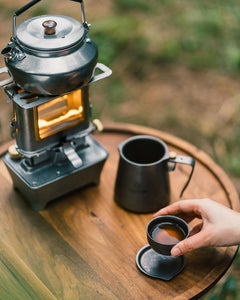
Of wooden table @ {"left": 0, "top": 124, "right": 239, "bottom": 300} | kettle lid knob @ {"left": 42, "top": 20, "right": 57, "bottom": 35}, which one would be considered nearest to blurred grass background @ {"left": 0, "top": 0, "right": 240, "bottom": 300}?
wooden table @ {"left": 0, "top": 124, "right": 239, "bottom": 300}

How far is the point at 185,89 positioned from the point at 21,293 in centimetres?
210

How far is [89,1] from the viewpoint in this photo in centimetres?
364

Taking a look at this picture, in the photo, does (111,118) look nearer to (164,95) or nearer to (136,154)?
(164,95)

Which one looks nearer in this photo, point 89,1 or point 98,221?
point 98,221

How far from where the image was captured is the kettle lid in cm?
128

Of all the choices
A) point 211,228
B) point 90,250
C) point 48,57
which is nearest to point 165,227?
point 211,228

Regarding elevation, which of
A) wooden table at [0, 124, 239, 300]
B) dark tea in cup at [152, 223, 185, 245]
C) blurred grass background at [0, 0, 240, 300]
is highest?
dark tea in cup at [152, 223, 185, 245]

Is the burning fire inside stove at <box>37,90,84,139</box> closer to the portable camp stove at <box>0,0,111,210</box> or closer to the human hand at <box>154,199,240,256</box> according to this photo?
the portable camp stove at <box>0,0,111,210</box>

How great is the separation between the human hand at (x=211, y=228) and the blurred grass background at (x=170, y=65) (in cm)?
116

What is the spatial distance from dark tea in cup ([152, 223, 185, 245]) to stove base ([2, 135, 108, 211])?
0.31 meters

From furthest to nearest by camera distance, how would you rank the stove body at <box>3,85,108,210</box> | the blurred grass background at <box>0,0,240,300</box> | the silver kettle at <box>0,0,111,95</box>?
the blurred grass background at <box>0,0,240,300</box>, the stove body at <box>3,85,108,210</box>, the silver kettle at <box>0,0,111,95</box>

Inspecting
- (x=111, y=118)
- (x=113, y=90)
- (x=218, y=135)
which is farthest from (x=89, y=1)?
(x=218, y=135)

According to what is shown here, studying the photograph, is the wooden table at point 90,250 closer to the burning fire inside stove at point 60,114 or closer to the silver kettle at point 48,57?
the burning fire inside stove at point 60,114

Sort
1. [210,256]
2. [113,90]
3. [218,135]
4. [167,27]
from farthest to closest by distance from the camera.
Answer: [167,27] < [113,90] < [218,135] < [210,256]
